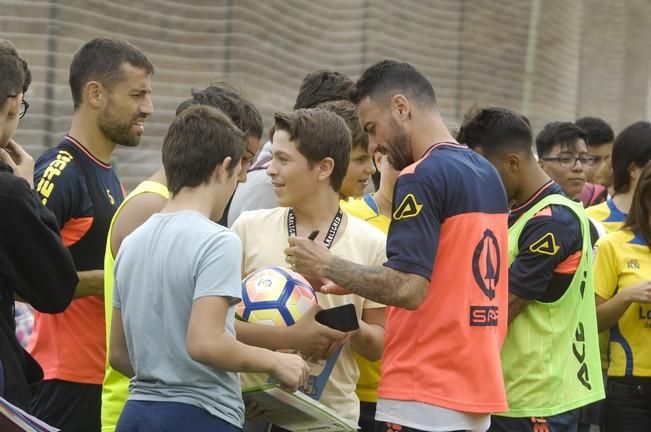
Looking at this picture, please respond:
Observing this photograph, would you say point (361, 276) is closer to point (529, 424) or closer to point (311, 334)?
point (311, 334)

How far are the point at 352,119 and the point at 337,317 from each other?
142cm

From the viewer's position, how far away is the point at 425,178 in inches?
169

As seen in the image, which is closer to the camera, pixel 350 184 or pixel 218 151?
pixel 218 151

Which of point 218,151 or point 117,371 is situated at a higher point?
point 218,151

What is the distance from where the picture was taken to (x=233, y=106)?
501cm

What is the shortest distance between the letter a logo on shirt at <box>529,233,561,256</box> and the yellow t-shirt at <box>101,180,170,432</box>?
168 centimetres

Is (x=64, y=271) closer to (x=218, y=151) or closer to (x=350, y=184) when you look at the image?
(x=218, y=151)

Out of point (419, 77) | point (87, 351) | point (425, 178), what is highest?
point (419, 77)

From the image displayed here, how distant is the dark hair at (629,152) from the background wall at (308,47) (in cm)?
393

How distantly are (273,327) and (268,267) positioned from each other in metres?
0.33

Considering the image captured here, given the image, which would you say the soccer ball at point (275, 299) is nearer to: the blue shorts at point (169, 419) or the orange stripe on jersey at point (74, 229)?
the blue shorts at point (169, 419)

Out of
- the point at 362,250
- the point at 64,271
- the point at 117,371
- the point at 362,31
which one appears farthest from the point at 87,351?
the point at 362,31

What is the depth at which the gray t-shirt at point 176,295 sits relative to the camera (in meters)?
3.79

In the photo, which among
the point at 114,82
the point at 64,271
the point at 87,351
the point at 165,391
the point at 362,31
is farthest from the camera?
the point at 362,31
